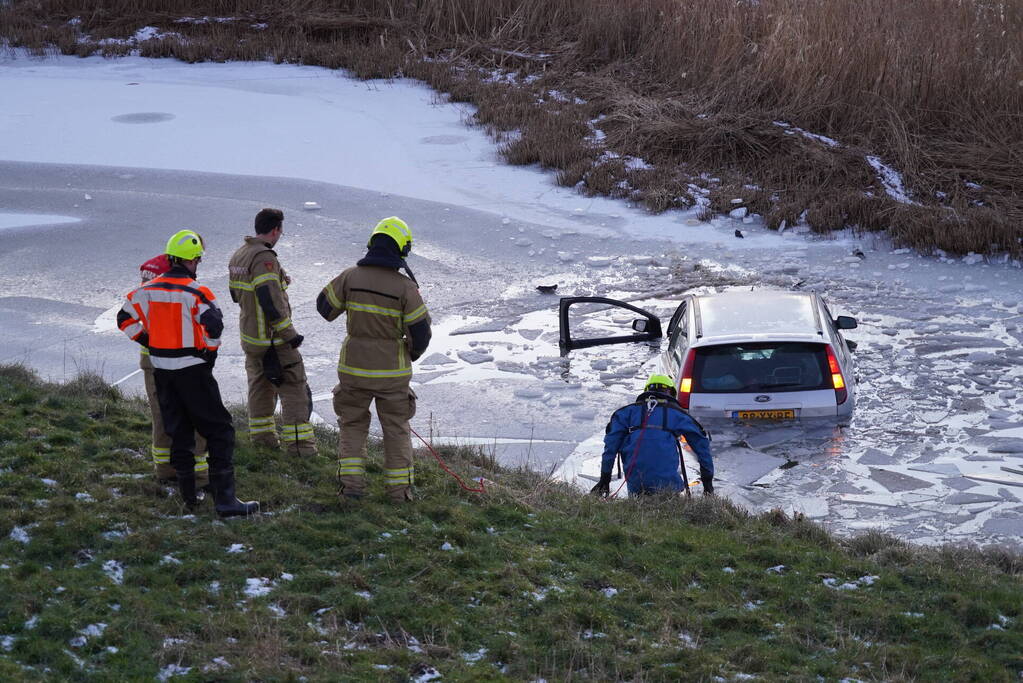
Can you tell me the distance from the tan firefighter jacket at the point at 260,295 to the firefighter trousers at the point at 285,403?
0.44 feet

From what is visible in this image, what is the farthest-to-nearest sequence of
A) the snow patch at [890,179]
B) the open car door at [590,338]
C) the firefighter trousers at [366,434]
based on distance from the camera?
the snow patch at [890,179] → the open car door at [590,338] → the firefighter trousers at [366,434]

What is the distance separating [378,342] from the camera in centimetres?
755

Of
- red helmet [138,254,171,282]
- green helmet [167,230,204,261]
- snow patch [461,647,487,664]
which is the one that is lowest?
snow patch [461,647,487,664]

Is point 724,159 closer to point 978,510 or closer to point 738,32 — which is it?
point 738,32

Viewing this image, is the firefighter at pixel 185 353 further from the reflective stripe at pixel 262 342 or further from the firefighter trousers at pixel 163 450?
the reflective stripe at pixel 262 342

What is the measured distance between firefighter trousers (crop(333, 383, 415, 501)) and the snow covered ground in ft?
8.02

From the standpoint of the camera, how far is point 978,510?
9.34 metres

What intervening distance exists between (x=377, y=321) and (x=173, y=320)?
122 cm

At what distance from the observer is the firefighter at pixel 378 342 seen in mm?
7449

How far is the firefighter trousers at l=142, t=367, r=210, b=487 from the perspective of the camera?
7.66 metres

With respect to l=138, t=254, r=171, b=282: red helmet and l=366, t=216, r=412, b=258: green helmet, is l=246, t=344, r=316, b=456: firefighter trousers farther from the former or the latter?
l=366, t=216, r=412, b=258: green helmet

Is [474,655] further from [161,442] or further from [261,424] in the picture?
[261,424]

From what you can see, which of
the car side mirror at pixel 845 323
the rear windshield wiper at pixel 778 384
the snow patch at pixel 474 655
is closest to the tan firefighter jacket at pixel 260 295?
the snow patch at pixel 474 655

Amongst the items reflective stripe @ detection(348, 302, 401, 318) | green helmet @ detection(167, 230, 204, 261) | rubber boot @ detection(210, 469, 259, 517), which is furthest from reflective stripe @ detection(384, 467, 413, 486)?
green helmet @ detection(167, 230, 204, 261)
